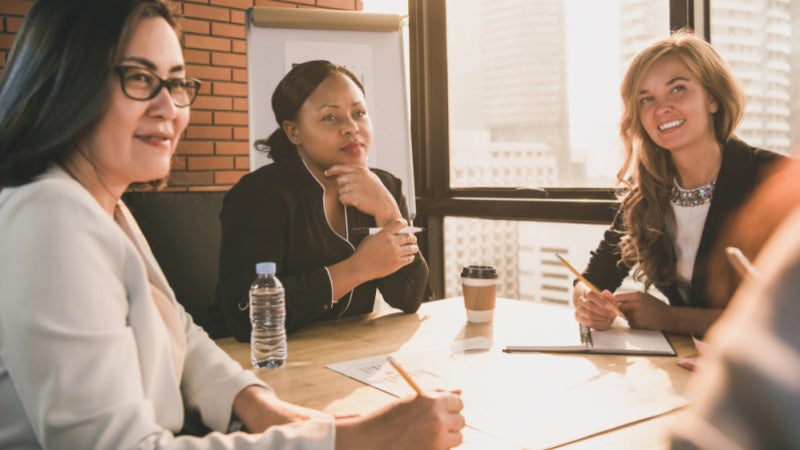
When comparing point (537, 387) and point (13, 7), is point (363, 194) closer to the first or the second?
point (537, 387)

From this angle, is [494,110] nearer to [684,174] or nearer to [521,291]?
[521,291]

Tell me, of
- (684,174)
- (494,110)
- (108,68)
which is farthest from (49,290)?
(494,110)

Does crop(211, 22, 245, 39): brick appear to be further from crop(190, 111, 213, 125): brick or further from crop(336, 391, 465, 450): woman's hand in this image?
crop(336, 391, 465, 450): woman's hand

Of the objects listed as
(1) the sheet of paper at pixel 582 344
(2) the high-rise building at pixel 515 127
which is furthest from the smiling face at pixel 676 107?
(2) the high-rise building at pixel 515 127

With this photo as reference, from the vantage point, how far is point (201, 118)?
139 inches

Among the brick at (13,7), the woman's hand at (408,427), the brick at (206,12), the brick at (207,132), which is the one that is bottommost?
the woman's hand at (408,427)

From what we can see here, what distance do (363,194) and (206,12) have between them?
2174mm

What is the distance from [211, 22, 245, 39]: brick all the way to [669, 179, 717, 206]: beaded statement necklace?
2.63m

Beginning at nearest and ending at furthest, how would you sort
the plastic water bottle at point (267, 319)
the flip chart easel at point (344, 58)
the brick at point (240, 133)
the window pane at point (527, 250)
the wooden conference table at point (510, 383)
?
1. the wooden conference table at point (510, 383)
2. the plastic water bottle at point (267, 319)
3. the flip chart easel at point (344, 58)
4. the window pane at point (527, 250)
5. the brick at point (240, 133)

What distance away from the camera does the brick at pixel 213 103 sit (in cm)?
352

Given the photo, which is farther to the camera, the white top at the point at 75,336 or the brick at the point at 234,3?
the brick at the point at 234,3

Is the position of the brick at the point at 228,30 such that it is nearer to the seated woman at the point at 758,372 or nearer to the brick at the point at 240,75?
the brick at the point at 240,75

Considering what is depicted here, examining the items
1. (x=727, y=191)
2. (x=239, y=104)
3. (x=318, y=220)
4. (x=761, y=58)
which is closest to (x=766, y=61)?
(x=761, y=58)

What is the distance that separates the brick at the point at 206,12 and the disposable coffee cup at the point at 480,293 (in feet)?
8.51
